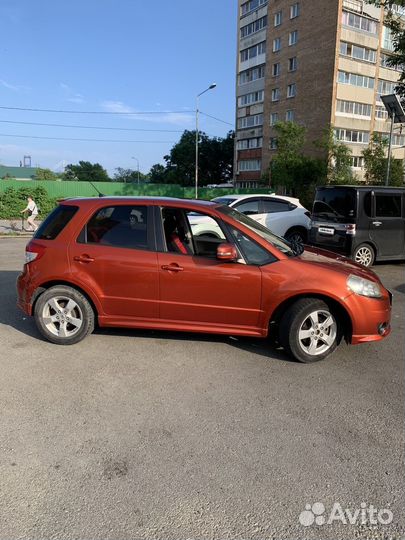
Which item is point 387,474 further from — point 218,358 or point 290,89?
point 290,89

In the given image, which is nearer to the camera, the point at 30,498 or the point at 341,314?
the point at 30,498

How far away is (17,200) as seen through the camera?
81.7 feet

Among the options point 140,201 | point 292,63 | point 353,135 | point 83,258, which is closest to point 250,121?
→ point 292,63

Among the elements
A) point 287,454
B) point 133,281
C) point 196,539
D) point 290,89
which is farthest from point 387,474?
point 290,89

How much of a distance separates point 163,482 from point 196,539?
474 millimetres

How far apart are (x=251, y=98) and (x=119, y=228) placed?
5689 centimetres

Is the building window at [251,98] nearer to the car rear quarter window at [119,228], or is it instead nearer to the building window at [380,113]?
the building window at [380,113]

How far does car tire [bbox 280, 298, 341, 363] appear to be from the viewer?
4266 millimetres

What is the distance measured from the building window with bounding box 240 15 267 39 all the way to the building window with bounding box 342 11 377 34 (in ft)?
40.9

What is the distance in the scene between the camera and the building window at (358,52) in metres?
43.3

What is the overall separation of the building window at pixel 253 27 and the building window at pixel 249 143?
13293mm

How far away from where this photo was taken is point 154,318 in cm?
464

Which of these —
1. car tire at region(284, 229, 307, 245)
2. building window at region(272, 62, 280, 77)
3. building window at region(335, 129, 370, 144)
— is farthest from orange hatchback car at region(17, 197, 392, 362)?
building window at region(272, 62, 280, 77)

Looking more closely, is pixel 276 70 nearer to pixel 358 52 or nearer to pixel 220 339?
pixel 358 52
